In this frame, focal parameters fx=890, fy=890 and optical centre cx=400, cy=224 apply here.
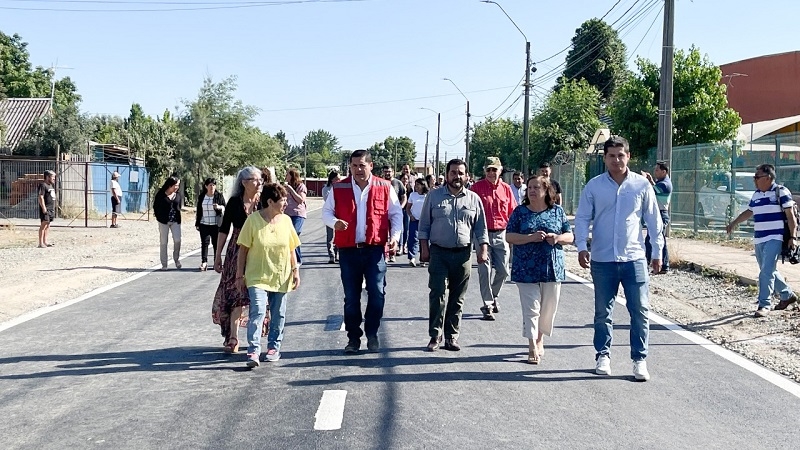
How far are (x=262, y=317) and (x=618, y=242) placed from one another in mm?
3134

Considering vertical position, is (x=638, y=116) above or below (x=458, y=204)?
above

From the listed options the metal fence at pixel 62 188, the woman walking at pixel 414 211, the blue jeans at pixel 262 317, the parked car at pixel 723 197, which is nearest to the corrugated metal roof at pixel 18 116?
the metal fence at pixel 62 188

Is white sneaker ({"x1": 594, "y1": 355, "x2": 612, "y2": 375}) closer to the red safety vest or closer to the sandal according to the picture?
the red safety vest

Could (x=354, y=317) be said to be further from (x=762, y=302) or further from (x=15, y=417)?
(x=762, y=302)

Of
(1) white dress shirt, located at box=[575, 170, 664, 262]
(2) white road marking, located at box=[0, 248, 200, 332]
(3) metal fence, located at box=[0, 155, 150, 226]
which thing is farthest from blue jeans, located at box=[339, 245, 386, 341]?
(3) metal fence, located at box=[0, 155, 150, 226]

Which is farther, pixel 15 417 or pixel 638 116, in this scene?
pixel 638 116

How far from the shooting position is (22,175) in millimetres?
33531

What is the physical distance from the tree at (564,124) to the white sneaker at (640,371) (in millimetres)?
41239

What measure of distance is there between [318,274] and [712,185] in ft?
41.1

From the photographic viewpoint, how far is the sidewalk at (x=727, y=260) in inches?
556

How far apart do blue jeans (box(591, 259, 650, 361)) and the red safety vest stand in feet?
6.47

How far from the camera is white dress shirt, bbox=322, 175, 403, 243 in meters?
8.21

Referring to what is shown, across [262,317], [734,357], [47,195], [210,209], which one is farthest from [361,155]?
[47,195]

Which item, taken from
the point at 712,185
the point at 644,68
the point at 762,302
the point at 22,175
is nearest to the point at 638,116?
the point at 644,68
